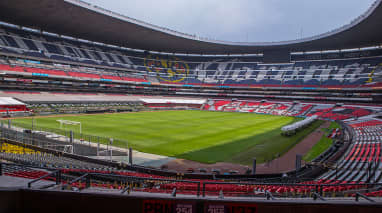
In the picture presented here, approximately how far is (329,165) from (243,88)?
58776 millimetres

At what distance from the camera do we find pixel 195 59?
87.3 m

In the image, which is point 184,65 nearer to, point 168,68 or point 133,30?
point 168,68

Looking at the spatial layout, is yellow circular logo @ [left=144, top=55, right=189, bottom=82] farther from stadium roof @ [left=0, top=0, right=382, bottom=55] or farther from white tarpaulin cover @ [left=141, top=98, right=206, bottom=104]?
white tarpaulin cover @ [left=141, top=98, right=206, bottom=104]

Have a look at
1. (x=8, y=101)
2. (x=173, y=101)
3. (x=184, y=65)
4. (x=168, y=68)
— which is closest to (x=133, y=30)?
(x=173, y=101)

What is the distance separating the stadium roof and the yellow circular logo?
5.15m

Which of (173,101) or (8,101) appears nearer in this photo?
(8,101)

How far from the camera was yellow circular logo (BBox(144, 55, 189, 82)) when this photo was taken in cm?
7938

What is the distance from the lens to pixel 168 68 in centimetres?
8294

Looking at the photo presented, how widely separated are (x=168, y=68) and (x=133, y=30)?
28367 millimetres

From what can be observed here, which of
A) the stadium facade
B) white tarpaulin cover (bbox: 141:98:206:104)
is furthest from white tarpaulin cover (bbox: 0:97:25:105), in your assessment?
white tarpaulin cover (bbox: 141:98:206:104)

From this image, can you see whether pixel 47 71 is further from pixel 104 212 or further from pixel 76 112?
pixel 104 212

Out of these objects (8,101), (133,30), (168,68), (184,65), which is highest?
(133,30)

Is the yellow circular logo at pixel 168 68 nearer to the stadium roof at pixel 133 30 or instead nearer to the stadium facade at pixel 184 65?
the stadium facade at pixel 184 65

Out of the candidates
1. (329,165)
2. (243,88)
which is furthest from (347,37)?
(329,165)
